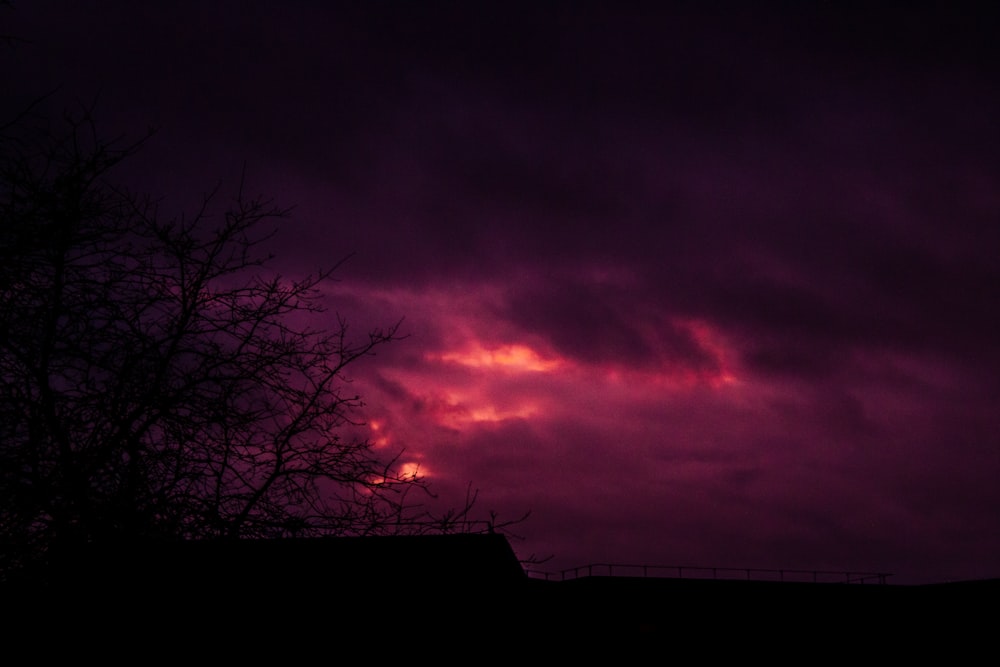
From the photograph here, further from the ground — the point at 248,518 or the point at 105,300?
the point at 105,300

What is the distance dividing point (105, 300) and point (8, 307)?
64 centimetres

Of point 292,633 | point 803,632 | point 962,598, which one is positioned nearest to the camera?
point 292,633

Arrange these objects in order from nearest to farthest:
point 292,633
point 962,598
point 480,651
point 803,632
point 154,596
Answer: point 154,596, point 292,633, point 480,651, point 962,598, point 803,632

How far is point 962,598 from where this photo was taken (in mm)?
29906

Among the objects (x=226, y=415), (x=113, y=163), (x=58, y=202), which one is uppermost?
(x=113, y=163)

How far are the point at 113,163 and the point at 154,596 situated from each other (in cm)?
319

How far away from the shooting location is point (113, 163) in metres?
6.57

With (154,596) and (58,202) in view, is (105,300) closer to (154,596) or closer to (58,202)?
(58,202)

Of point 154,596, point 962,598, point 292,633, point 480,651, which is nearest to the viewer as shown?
A: point 154,596

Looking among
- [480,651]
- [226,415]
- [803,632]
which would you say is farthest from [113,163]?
[803,632]

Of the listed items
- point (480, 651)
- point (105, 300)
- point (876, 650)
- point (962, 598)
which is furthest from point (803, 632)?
point (105, 300)

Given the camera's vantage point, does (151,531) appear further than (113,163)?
No

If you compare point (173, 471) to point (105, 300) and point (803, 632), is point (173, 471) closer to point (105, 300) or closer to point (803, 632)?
point (105, 300)

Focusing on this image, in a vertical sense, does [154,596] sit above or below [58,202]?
below
